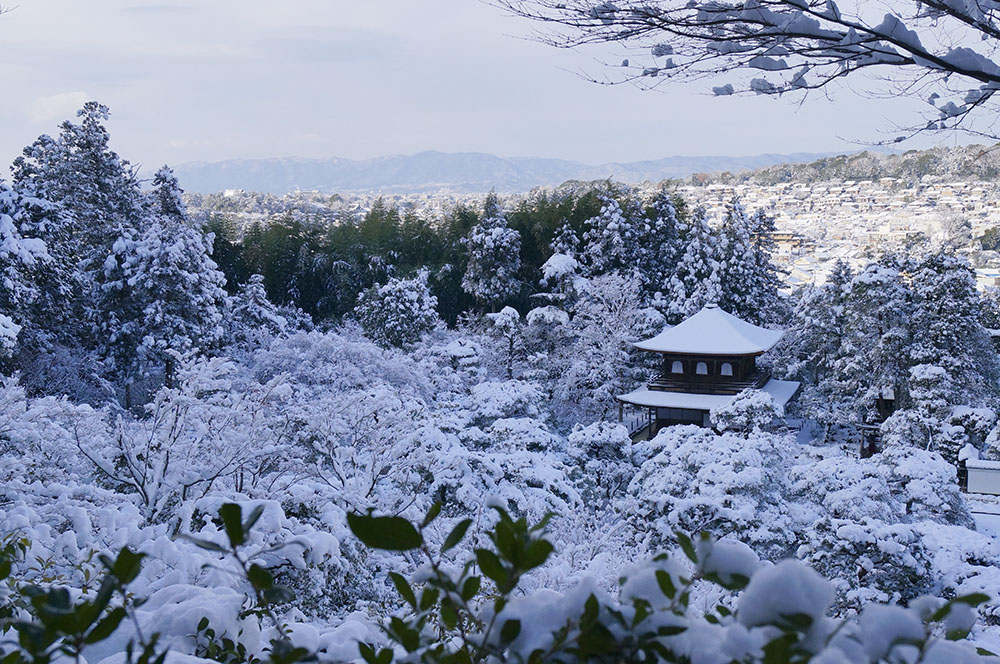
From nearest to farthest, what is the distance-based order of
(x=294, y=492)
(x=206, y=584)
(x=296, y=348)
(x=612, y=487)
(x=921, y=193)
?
1. (x=206, y=584)
2. (x=294, y=492)
3. (x=612, y=487)
4. (x=296, y=348)
5. (x=921, y=193)

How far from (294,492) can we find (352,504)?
519 millimetres

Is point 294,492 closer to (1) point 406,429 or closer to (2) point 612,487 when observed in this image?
(1) point 406,429

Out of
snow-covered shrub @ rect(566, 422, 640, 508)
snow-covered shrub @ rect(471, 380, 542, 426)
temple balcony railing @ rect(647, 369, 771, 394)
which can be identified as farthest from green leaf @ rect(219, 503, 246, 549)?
temple balcony railing @ rect(647, 369, 771, 394)

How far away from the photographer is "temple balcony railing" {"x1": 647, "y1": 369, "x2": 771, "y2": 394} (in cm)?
1722

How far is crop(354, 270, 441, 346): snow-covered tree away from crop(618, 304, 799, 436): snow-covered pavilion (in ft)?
17.3

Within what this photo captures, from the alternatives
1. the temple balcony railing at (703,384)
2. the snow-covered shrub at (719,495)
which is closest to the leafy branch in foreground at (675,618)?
the snow-covered shrub at (719,495)

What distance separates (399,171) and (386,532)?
5236 inches

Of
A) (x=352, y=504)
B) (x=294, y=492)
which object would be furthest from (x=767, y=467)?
(x=294, y=492)

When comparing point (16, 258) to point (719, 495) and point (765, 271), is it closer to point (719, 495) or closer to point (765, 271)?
point (719, 495)

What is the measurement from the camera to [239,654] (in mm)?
1557

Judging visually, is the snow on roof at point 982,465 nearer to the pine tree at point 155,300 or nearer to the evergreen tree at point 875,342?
the evergreen tree at point 875,342

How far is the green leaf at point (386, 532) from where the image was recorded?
2.36 feet

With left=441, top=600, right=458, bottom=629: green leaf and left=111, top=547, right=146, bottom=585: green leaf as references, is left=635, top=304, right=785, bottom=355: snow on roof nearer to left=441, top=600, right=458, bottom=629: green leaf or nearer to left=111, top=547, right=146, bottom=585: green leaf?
left=441, top=600, right=458, bottom=629: green leaf

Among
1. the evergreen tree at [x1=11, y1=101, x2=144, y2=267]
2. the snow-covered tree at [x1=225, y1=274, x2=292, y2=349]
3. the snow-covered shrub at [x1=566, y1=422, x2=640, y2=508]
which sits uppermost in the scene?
the evergreen tree at [x1=11, y1=101, x2=144, y2=267]
